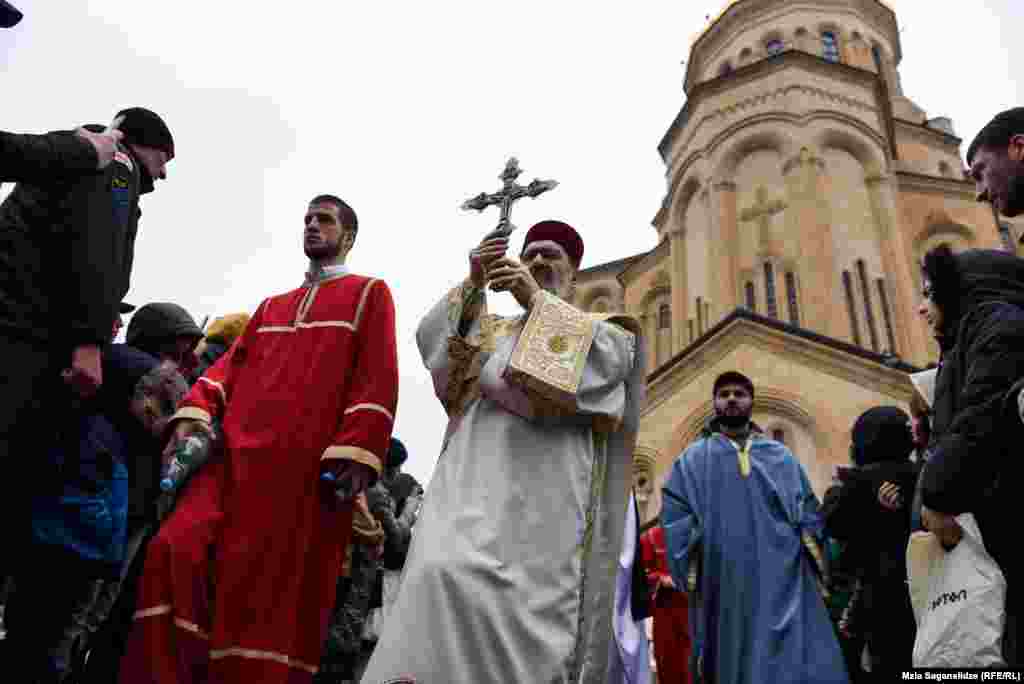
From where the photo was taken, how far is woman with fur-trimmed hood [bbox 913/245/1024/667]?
2.46 meters

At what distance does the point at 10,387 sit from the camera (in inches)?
114

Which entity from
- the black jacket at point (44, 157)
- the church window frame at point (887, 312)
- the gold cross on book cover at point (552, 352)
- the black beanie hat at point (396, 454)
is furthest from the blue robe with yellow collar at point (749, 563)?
the church window frame at point (887, 312)

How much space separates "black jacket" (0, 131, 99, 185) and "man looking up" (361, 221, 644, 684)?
151cm

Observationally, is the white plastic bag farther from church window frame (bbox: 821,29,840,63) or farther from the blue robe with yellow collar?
church window frame (bbox: 821,29,840,63)

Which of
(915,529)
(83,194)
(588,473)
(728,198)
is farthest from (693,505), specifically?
(728,198)

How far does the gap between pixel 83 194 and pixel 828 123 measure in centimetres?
2216

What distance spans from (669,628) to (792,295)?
596 inches

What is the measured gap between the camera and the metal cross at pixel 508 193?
4012 millimetres

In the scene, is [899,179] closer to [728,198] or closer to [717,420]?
[728,198]

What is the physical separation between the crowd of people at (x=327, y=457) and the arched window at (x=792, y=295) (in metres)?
16.7

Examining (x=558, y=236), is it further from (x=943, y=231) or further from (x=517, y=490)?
(x=943, y=231)

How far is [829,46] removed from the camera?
26938mm

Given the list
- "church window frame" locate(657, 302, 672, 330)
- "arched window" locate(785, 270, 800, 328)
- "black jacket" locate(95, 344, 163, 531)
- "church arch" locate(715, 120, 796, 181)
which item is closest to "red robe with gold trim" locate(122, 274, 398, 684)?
"black jacket" locate(95, 344, 163, 531)

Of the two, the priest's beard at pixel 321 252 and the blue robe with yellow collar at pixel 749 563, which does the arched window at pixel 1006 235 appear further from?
the priest's beard at pixel 321 252
